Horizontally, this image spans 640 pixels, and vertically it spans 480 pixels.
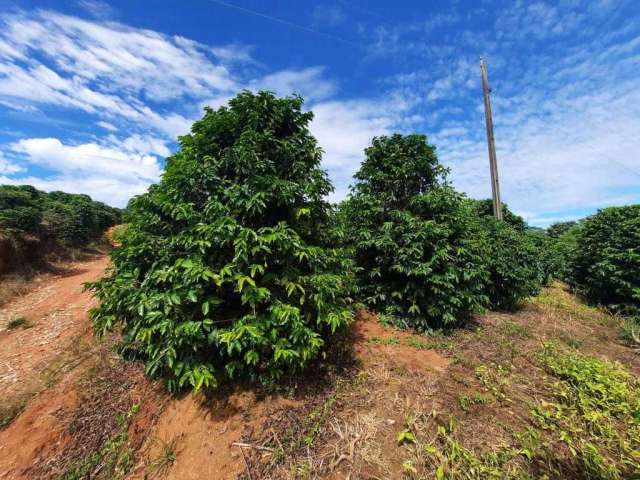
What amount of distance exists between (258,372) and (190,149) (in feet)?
10.8

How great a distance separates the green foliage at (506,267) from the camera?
7.16m

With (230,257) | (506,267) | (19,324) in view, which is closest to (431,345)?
(230,257)

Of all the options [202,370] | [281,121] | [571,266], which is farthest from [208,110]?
[571,266]

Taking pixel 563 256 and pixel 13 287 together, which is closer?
pixel 13 287

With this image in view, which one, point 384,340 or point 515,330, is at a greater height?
point 384,340

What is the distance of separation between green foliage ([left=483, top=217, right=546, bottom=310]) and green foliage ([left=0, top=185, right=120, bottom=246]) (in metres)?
17.4

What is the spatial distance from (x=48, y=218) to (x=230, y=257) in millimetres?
15022

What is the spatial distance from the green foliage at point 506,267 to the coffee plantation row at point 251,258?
2524 millimetres

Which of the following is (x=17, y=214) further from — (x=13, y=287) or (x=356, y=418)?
(x=356, y=418)

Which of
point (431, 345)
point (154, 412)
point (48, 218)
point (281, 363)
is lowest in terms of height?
point (154, 412)

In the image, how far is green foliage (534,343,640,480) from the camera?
97.8 inches

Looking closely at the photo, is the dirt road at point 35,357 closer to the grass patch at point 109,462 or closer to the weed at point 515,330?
the grass patch at point 109,462

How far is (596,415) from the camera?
2.92 m

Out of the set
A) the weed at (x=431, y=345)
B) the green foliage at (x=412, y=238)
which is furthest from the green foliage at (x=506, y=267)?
the weed at (x=431, y=345)
